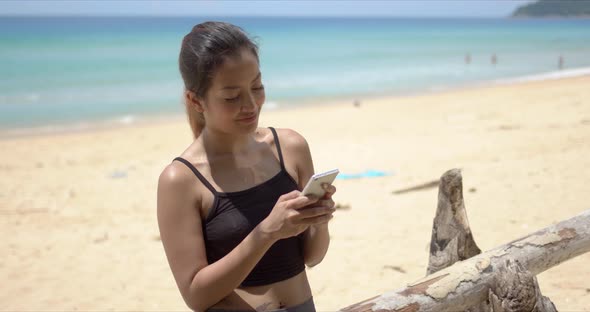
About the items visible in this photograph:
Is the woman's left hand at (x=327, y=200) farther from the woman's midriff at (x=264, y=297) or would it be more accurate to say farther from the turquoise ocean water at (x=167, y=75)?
the turquoise ocean water at (x=167, y=75)

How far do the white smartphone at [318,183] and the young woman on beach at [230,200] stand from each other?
22 millimetres

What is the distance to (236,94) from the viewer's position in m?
2.00

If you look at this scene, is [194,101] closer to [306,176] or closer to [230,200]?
[230,200]

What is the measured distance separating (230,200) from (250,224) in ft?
0.35

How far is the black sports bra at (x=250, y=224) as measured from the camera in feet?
6.59

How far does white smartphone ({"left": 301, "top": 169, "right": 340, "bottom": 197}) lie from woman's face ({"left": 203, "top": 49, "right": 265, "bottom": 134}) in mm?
395

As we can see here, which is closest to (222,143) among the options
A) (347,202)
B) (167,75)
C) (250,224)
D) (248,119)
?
(248,119)

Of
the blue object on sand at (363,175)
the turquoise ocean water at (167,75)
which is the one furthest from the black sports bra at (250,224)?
the turquoise ocean water at (167,75)

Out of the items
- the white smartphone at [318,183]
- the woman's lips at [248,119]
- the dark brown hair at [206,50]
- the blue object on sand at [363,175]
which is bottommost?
the blue object on sand at [363,175]

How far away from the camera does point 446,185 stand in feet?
10.00

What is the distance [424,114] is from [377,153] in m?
5.36

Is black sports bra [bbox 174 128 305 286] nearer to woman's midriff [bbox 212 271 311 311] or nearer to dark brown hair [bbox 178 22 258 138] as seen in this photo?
woman's midriff [bbox 212 271 311 311]

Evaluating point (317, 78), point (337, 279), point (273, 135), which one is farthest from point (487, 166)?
point (317, 78)

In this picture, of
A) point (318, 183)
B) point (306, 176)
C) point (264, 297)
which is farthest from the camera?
point (306, 176)
